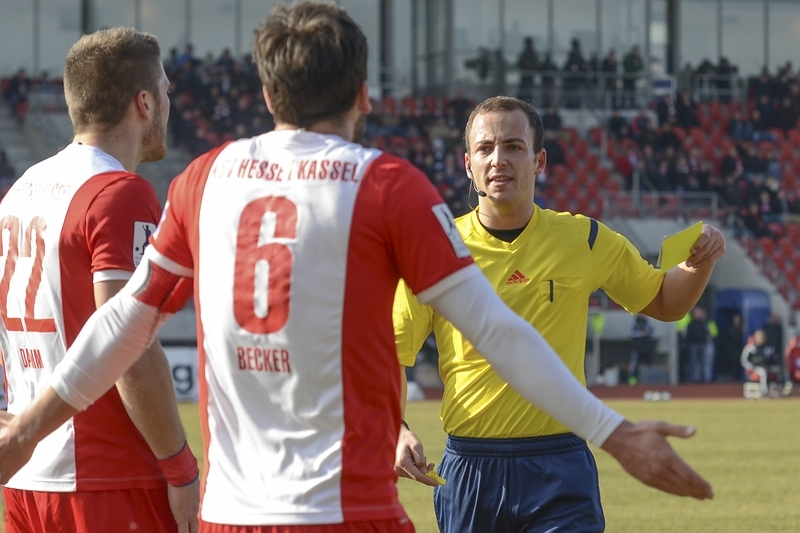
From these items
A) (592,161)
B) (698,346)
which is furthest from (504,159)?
(592,161)

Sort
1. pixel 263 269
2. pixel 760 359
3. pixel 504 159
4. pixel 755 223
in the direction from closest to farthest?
1. pixel 263 269
2. pixel 504 159
3. pixel 760 359
4. pixel 755 223

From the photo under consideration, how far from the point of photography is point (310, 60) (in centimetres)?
276

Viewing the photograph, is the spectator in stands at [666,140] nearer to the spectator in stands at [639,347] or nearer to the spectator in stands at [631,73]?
the spectator in stands at [631,73]

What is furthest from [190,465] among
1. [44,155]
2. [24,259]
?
[44,155]

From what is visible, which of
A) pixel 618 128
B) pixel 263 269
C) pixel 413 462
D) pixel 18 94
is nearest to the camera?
pixel 263 269

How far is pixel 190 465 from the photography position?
3.60 meters

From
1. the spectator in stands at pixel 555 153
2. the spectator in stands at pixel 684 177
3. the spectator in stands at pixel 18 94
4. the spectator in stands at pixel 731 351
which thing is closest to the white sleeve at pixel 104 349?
the spectator in stands at pixel 731 351

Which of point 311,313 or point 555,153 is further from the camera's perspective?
point 555,153

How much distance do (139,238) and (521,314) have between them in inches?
67.0

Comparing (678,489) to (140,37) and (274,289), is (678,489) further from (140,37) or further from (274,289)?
(140,37)

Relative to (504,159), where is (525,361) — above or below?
below

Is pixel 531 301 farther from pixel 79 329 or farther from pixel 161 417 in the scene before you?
pixel 79 329

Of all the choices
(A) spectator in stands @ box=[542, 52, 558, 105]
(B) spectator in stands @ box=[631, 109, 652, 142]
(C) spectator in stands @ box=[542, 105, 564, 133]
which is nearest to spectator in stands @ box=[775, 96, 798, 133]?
(B) spectator in stands @ box=[631, 109, 652, 142]

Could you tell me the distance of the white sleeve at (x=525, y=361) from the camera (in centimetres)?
274
